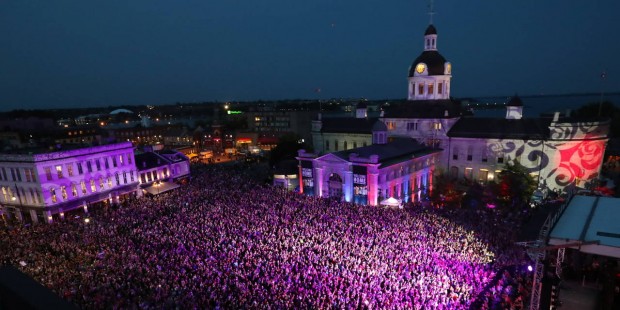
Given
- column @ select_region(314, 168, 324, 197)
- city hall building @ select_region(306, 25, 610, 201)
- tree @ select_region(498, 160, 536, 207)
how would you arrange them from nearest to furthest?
tree @ select_region(498, 160, 536, 207) → city hall building @ select_region(306, 25, 610, 201) → column @ select_region(314, 168, 324, 197)

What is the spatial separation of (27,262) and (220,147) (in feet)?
218

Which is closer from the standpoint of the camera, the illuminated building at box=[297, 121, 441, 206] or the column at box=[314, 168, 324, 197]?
the illuminated building at box=[297, 121, 441, 206]

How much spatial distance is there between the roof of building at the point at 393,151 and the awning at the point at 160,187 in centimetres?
1984

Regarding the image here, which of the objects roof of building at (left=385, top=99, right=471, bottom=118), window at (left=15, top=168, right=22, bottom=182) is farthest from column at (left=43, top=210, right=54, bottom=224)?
roof of building at (left=385, top=99, right=471, bottom=118)

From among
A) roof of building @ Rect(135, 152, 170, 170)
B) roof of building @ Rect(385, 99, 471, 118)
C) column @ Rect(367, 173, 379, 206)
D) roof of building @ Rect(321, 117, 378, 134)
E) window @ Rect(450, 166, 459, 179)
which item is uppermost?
roof of building @ Rect(385, 99, 471, 118)

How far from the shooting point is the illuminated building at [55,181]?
3062cm

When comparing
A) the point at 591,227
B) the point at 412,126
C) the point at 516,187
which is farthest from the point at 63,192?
the point at 516,187

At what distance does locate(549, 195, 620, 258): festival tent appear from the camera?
11875 millimetres

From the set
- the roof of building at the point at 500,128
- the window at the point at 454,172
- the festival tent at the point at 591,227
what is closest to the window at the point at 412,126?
the roof of building at the point at 500,128

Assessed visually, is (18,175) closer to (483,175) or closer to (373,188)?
(373,188)

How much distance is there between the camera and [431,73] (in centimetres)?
4553

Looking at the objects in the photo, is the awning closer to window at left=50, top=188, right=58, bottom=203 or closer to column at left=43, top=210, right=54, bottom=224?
window at left=50, top=188, right=58, bottom=203

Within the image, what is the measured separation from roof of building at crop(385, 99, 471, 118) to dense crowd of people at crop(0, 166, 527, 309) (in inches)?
720

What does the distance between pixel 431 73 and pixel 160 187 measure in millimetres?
37445
